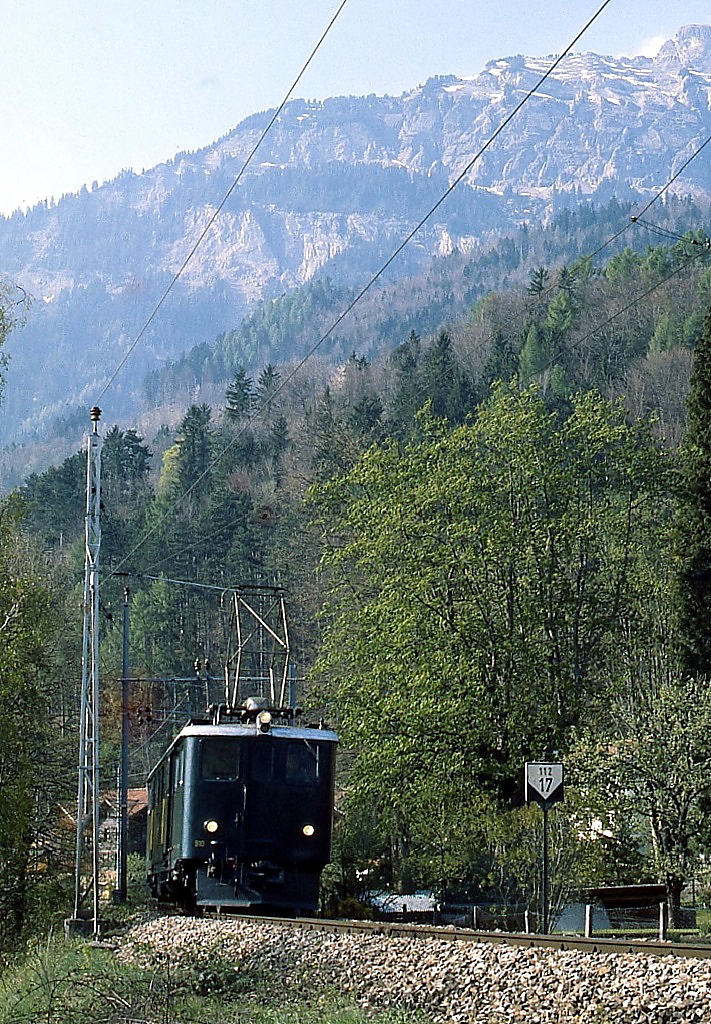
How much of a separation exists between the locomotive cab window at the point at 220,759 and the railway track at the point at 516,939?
3460 millimetres

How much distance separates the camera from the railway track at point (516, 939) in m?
11.1

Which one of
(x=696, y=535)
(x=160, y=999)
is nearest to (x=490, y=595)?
(x=696, y=535)

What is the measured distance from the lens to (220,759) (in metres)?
21.6

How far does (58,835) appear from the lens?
3083 cm

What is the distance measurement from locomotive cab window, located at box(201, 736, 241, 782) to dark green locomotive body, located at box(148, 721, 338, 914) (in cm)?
2

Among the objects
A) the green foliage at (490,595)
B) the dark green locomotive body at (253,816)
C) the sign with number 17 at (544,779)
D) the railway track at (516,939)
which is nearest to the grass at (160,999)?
the railway track at (516,939)

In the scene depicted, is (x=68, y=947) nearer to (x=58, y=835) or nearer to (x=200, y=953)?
(x=200, y=953)

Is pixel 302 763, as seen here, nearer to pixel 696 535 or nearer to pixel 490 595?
pixel 490 595

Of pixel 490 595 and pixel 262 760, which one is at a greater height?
pixel 490 595

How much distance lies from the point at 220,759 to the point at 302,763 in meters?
1.38

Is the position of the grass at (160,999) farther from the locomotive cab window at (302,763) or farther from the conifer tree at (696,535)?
the conifer tree at (696,535)

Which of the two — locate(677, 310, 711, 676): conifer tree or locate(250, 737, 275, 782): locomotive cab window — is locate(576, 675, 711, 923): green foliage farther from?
locate(677, 310, 711, 676): conifer tree

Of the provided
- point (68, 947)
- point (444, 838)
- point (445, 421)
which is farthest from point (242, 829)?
point (445, 421)

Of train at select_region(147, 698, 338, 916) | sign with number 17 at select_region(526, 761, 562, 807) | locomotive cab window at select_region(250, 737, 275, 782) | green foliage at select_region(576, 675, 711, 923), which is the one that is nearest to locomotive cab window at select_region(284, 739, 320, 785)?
train at select_region(147, 698, 338, 916)
